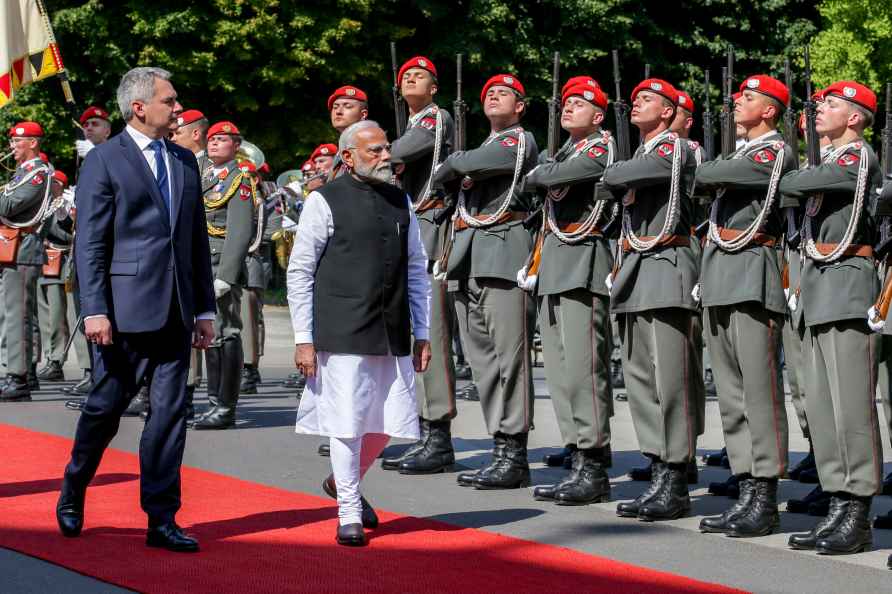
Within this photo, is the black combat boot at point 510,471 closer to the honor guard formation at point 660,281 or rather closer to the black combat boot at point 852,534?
the honor guard formation at point 660,281

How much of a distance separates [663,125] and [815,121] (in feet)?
2.65

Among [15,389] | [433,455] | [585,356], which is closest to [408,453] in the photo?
[433,455]

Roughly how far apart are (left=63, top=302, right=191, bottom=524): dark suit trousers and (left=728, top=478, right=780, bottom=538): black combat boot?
2.65 m

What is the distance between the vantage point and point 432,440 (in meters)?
9.16

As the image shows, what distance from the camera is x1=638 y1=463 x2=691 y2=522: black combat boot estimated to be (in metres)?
7.58

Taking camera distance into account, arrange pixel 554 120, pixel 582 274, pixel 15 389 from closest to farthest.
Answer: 1. pixel 582 274
2. pixel 554 120
3. pixel 15 389

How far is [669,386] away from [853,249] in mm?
1218

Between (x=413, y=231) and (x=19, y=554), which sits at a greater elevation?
(x=413, y=231)

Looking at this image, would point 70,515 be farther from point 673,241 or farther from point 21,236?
point 21,236

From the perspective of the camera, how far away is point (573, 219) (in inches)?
327

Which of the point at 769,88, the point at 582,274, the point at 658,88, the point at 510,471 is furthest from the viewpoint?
the point at 510,471

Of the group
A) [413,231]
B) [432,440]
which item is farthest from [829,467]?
[432,440]

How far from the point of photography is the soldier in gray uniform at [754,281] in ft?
23.7

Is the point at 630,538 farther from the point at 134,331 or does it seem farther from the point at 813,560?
the point at 134,331
